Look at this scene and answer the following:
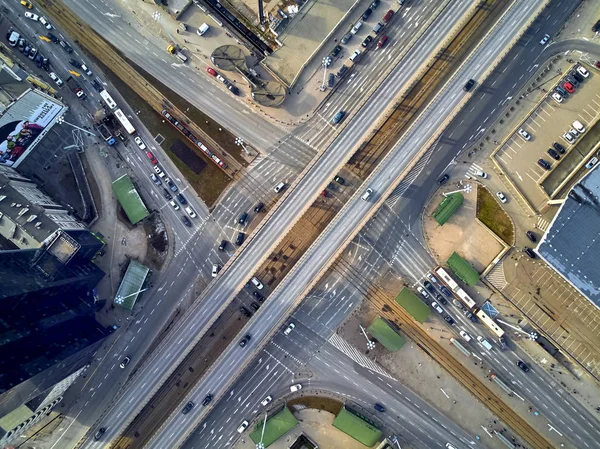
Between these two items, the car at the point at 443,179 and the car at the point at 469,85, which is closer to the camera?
the car at the point at 469,85

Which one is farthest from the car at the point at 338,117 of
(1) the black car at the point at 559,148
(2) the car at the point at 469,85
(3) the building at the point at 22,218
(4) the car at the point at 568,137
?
(3) the building at the point at 22,218

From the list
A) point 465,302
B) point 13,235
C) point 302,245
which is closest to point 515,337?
point 465,302

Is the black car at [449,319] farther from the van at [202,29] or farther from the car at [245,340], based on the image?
the van at [202,29]

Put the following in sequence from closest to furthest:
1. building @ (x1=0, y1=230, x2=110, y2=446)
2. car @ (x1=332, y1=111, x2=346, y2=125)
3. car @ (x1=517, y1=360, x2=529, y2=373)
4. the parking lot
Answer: building @ (x1=0, y1=230, x2=110, y2=446) → the parking lot → car @ (x1=517, y1=360, x2=529, y2=373) → car @ (x1=332, y1=111, x2=346, y2=125)

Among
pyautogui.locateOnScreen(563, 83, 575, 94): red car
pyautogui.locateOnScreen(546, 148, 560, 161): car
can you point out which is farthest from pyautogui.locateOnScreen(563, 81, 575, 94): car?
pyautogui.locateOnScreen(546, 148, 560, 161): car

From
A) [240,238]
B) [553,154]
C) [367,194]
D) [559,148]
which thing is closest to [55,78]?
[240,238]

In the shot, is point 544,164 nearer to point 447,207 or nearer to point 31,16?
point 447,207

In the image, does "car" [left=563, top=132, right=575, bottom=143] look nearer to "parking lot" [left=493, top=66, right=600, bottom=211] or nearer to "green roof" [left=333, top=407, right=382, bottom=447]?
"parking lot" [left=493, top=66, right=600, bottom=211]
